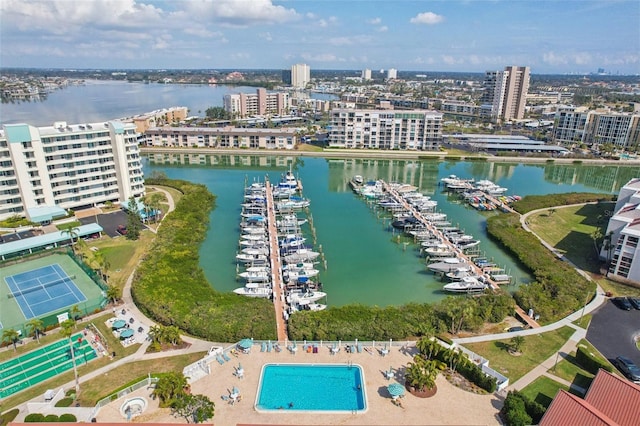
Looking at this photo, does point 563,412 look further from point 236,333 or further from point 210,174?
point 210,174

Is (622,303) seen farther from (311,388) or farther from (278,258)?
(278,258)

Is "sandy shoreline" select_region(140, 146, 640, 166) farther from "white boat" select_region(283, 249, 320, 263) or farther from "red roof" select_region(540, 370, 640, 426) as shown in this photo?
"red roof" select_region(540, 370, 640, 426)

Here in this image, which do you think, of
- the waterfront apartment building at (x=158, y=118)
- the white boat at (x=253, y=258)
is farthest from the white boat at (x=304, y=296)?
the waterfront apartment building at (x=158, y=118)

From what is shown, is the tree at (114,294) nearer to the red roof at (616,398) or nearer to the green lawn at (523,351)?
the green lawn at (523,351)

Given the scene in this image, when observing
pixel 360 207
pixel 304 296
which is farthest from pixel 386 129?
pixel 304 296

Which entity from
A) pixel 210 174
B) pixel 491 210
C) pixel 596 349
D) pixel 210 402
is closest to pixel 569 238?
pixel 491 210
